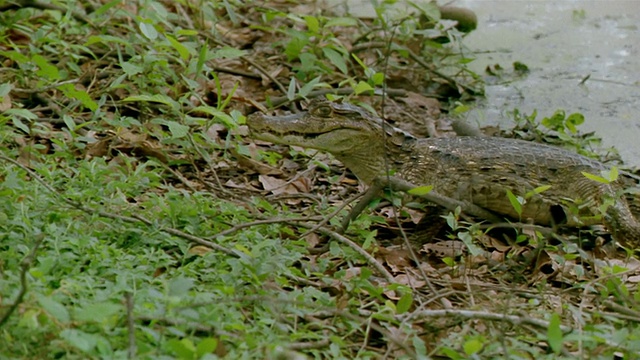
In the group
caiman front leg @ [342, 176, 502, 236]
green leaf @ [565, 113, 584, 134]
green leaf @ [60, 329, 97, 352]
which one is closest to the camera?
green leaf @ [60, 329, 97, 352]

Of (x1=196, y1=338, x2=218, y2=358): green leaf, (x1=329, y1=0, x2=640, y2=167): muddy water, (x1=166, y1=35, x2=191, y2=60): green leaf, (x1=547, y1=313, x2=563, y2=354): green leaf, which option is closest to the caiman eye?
(x1=166, y1=35, x2=191, y2=60): green leaf

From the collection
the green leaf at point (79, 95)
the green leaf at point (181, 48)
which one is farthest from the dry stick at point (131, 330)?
the green leaf at point (181, 48)

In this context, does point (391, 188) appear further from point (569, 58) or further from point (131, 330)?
point (569, 58)

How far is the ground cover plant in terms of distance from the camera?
3607 millimetres

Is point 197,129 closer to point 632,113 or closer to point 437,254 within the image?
point 437,254

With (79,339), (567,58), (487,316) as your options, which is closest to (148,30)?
(487,316)

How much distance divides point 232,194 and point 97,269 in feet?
5.12

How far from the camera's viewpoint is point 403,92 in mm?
7488

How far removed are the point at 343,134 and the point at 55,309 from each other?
2.68 meters

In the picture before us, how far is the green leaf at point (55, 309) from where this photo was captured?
Answer: 10.5 feet

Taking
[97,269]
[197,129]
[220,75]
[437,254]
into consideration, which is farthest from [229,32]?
[97,269]

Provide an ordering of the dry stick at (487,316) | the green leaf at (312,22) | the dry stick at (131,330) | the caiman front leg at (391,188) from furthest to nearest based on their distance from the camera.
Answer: the green leaf at (312,22), the caiman front leg at (391,188), the dry stick at (487,316), the dry stick at (131,330)

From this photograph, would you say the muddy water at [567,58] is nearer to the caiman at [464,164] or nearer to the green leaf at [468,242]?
the caiman at [464,164]

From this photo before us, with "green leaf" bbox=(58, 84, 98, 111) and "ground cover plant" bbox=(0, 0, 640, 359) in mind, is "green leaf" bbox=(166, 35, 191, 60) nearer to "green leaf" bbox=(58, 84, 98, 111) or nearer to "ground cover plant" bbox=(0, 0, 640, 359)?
"ground cover plant" bbox=(0, 0, 640, 359)
